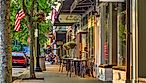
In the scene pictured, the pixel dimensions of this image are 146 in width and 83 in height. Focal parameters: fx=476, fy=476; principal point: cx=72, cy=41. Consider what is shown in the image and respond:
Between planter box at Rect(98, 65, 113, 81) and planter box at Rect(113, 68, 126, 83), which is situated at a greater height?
planter box at Rect(113, 68, 126, 83)

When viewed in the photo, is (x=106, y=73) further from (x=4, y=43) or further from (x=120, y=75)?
(x=4, y=43)

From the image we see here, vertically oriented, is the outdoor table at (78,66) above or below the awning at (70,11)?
below

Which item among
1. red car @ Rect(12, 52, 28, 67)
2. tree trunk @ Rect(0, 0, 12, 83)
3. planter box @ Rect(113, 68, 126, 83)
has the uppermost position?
tree trunk @ Rect(0, 0, 12, 83)

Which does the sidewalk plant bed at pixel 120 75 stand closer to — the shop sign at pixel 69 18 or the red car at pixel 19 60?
the shop sign at pixel 69 18

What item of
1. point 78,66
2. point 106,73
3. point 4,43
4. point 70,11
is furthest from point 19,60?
point 4,43

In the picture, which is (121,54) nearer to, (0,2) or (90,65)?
(90,65)

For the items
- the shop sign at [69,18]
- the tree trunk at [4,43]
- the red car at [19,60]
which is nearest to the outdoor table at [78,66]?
the shop sign at [69,18]

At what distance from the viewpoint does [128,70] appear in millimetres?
12562

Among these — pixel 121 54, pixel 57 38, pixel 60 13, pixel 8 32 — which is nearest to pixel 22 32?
pixel 60 13

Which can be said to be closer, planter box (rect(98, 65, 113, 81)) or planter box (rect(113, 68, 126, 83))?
planter box (rect(113, 68, 126, 83))

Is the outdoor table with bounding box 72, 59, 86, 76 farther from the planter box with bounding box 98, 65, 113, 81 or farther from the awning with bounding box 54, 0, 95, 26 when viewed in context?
the planter box with bounding box 98, 65, 113, 81

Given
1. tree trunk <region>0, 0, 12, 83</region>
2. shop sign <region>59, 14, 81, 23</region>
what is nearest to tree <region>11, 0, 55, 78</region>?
shop sign <region>59, 14, 81, 23</region>
